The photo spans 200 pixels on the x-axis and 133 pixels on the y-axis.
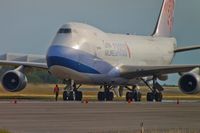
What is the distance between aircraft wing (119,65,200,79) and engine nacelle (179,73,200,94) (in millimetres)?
888

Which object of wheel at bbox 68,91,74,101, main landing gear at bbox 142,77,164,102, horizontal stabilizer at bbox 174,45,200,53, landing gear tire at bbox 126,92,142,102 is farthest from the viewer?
horizontal stabilizer at bbox 174,45,200,53

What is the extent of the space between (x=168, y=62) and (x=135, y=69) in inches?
400

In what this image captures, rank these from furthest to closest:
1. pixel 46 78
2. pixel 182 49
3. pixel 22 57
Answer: pixel 46 78 → pixel 22 57 → pixel 182 49

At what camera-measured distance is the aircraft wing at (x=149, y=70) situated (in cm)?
5306

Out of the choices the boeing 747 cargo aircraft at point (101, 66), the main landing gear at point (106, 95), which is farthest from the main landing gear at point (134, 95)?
the main landing gear at point (106, 95)

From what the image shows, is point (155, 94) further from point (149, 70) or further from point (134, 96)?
point (149, 70)

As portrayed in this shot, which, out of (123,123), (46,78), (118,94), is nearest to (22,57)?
(118,94)

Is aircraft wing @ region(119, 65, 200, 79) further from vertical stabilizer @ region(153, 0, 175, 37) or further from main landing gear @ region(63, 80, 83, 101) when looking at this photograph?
vertical stabilizer @ region(153, 0, 175, 37)

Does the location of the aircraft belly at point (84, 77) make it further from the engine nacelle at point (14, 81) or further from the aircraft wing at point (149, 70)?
the engine nacelle at point (14, 81)

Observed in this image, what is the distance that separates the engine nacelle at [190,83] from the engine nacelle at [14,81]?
1264 cm

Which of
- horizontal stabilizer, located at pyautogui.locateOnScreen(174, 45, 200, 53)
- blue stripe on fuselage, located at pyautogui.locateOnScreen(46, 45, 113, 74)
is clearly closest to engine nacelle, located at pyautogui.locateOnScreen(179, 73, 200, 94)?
blue stripe on fuselage, located at pyautogui.locateOnScreen(46, 45, 113, 74)

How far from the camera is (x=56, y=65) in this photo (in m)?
50.5

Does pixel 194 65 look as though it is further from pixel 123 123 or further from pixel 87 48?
pixel 123 123

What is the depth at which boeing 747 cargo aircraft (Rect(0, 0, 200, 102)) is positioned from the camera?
5075 centimetres
